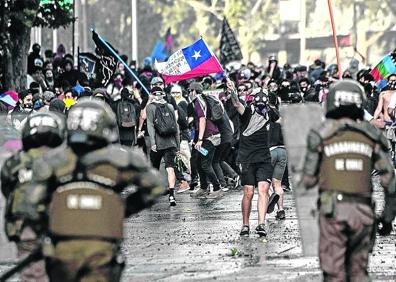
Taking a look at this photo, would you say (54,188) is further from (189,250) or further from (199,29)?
(199,29)

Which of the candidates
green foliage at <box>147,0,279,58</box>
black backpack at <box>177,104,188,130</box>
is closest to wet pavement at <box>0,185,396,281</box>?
black backpack at <box>177,104,188,130</box>

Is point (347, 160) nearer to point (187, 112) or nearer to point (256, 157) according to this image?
point (256, 157)

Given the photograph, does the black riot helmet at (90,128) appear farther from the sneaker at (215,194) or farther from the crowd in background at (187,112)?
the sneaker at (215,194)

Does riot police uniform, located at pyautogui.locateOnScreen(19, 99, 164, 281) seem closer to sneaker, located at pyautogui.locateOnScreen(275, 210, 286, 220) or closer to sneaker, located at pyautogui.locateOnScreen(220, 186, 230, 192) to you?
sneaker, located at pyautogui.locateOnScreen(275, 210, 286, 220)

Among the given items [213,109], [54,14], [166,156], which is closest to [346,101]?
[166,156]

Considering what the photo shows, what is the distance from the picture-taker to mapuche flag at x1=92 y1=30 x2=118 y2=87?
26750 mm

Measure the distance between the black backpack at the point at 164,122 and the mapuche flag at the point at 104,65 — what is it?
6.26 metres

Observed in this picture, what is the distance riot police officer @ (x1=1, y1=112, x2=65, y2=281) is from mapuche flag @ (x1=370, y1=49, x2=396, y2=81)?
662 inches

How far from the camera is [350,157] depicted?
988 centimetres

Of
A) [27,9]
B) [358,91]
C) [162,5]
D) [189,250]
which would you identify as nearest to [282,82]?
[27,9]

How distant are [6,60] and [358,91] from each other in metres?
17.8

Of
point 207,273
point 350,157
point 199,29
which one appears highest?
point 199,29

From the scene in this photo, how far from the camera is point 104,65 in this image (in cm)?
2686

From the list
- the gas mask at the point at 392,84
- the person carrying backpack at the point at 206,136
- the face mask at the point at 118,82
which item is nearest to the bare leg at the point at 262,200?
the person carrying backpack at the point at 206,136
